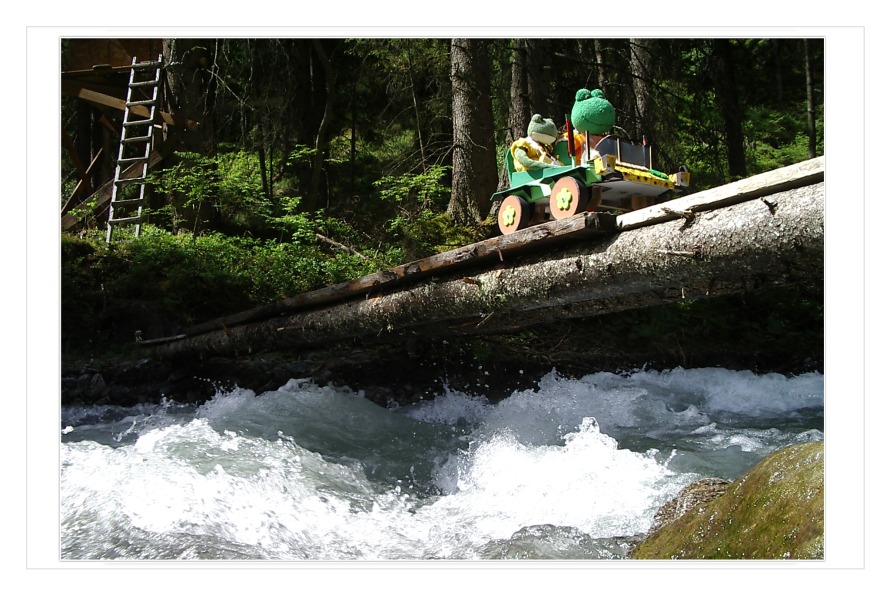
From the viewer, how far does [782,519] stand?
3045mm

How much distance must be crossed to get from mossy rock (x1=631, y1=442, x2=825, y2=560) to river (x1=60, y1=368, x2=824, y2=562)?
509 mm

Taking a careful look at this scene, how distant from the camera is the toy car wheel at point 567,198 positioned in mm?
5559

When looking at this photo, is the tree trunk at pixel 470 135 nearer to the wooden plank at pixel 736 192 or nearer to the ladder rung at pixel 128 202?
the ladder rung at pixel 128 202

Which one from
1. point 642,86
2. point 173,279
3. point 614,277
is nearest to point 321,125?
point 173,279

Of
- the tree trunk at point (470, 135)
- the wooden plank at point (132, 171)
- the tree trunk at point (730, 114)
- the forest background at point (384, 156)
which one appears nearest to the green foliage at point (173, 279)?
the forest background at point (384, 156)

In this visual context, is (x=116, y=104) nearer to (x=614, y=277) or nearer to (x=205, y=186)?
(x=205, y=186)

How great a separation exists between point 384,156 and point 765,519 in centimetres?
1442

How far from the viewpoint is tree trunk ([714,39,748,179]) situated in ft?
41.1

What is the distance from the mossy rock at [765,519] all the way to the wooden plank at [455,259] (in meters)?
1.83

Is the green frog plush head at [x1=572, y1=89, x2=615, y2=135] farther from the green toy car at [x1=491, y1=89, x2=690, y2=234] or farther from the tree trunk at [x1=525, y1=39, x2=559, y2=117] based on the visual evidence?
the tree trunk at [x1=525, y1=39, x2=559, y2=117]

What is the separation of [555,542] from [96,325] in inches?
298

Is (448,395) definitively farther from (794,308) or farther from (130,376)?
(794,308)
